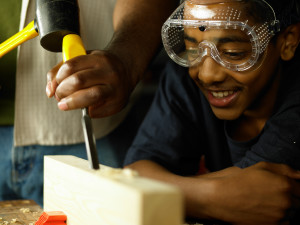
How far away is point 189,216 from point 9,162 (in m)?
0.66

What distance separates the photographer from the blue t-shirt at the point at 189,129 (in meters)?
1.22

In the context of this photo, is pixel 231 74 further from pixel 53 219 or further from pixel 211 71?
pixel 53 219

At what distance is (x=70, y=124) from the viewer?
1357 millimetres

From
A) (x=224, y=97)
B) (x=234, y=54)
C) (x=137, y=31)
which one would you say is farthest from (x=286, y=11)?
(x=137, y=31)

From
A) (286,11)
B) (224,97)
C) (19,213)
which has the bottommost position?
(19,213)

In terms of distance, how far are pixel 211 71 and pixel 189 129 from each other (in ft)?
0.95

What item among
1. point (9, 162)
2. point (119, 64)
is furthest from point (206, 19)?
point (9, 162)

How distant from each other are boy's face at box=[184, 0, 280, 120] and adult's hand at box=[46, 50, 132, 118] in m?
0.27

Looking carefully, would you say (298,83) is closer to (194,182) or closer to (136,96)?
(194,182)

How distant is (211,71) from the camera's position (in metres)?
1.19

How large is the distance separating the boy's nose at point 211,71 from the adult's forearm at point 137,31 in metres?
0.19

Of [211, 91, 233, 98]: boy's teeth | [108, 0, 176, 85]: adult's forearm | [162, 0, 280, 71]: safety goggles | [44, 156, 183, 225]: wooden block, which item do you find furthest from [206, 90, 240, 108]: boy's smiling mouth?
[44, 156, 183, 225]: wooden block

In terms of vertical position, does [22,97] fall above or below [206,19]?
below

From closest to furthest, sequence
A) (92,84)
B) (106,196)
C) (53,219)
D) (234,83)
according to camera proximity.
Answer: (106,196)
(53,219)
(92,84)
(234,83)
